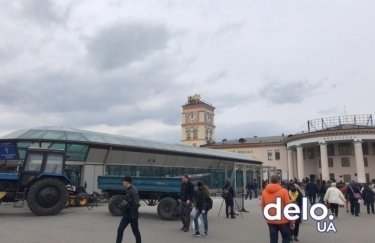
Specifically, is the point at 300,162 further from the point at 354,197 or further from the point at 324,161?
the point at 354,197

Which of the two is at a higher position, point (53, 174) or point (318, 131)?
point (318, 131)

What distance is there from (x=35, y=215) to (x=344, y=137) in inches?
2140

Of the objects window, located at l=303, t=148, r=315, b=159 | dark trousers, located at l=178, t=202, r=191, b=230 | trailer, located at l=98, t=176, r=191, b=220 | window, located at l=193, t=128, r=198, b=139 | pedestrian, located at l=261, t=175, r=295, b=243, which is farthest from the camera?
window, located at l=193, t=128, r=198, b=139

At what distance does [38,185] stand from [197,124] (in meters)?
75.9

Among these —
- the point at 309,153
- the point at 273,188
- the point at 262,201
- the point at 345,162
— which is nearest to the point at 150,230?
the point at 262,201

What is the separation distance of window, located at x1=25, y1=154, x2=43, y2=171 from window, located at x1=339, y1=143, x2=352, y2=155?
189ft

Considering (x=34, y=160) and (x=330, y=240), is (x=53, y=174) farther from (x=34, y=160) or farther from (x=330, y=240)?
(x=330, y=240)

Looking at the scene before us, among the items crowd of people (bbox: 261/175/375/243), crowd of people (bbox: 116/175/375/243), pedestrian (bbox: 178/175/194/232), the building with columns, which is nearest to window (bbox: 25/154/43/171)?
crowd of people (bbox: 116/175/375/243)

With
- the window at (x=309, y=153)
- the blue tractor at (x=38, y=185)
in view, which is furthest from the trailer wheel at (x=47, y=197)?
the window at (x=309, y=153)

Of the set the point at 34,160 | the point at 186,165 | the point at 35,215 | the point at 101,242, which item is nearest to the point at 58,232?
the point at 101,242

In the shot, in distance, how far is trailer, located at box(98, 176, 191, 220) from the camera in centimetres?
1602

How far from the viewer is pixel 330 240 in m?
11.1

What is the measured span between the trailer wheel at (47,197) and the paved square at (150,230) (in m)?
0.55

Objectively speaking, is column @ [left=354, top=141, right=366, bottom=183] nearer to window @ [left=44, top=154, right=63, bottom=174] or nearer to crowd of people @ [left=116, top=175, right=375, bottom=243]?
crowd of people @ [left=116, top=175, right=375, bottom=243]
